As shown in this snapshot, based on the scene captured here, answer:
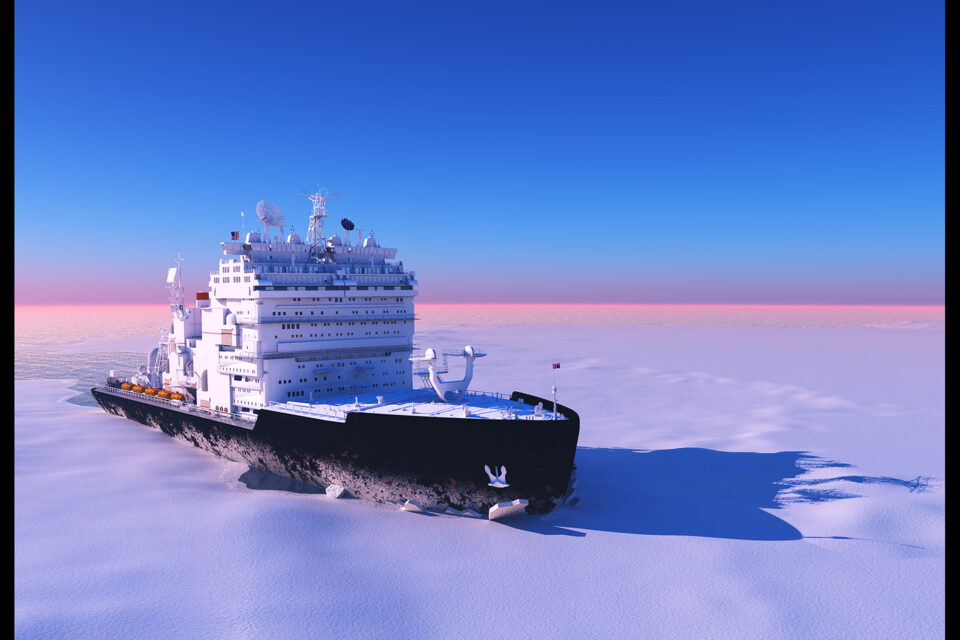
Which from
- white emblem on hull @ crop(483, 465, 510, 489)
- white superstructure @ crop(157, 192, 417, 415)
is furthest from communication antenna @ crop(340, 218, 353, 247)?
white emblem on hull @ crop(483, 465, 510, 489)

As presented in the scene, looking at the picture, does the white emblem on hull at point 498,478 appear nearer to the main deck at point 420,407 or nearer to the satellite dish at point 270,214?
the main deck at point 420,407

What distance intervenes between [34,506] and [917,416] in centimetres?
4103

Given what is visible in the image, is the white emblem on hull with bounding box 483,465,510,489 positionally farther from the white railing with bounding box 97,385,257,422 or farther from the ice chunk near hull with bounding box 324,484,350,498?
the white railing with bounding box 97,385,257,422

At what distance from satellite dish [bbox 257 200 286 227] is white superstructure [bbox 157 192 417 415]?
0.05m

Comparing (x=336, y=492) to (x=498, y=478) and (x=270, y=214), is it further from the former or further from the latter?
(x=270, y=214)

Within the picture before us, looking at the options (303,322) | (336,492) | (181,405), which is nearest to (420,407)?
(336,492)

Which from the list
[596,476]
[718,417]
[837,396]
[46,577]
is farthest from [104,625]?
[837,396]

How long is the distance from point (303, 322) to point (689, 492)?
14947 millimetres

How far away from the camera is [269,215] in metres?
21.6

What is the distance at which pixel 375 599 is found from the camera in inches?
444

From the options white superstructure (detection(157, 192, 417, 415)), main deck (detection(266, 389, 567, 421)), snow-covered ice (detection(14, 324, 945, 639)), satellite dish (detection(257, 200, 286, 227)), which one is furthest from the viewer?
satellite dish (detection(257, 200, 286, 227))

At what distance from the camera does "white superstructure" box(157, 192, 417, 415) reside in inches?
750

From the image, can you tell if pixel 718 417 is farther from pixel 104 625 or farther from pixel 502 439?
pixel 104 625

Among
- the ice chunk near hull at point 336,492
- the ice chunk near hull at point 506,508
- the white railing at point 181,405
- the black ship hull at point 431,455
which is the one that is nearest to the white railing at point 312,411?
the black ship hull at point 431,455
